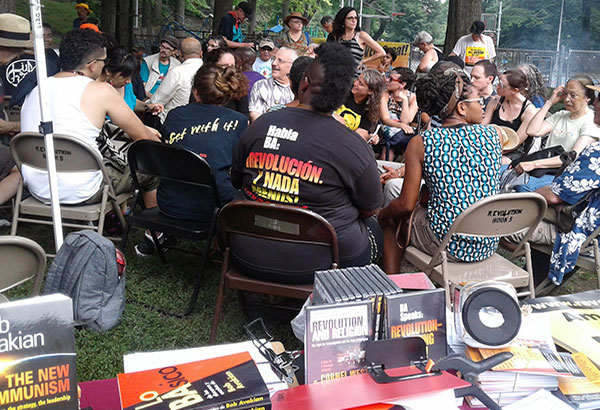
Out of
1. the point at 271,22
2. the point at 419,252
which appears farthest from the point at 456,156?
the point at 271,22

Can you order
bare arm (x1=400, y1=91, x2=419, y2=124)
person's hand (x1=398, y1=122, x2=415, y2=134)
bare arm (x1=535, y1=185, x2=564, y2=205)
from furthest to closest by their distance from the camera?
bare arm (x1=400, y1=91, x2=419, y2=124)
person's hand (x1=398, y1=122, x2=415, y2=134)
bare arm (x1=535, y1=185, x2=564, y2=205)

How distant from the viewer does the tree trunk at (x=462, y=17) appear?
10.6 m

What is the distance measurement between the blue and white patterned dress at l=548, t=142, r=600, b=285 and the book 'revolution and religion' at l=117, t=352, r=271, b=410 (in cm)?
260

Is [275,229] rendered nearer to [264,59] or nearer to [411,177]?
[411,177]

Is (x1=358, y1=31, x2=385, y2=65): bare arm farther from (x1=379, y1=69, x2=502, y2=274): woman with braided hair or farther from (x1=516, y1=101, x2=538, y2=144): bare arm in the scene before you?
(x1=379, y1=69, x2=502, y2=274): woman with braided hair

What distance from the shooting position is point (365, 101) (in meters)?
5.14

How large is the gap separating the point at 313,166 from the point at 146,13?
23713 millimetres

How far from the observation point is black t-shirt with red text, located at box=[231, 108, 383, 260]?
8.64ft

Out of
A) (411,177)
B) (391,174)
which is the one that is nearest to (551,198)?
(411,177)

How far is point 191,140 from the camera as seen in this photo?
3566 mm

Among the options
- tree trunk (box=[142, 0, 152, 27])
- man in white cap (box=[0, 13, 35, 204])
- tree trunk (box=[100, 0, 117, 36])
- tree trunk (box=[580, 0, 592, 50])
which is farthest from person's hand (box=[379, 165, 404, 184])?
tree trunk (box=[580, 0, 592, 50])

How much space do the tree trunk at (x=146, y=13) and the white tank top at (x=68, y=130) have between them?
68.5 ft

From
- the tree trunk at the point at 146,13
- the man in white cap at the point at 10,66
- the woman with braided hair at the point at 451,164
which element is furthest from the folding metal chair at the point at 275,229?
the tree trunk at the point at 146,13

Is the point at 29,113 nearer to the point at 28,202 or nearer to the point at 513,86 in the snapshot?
the point at 28,202
